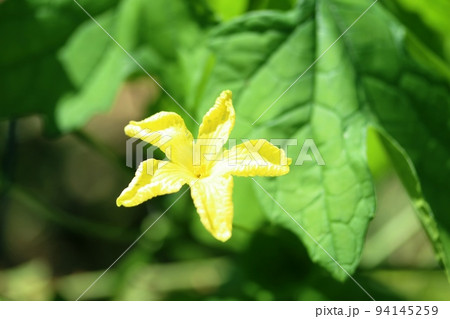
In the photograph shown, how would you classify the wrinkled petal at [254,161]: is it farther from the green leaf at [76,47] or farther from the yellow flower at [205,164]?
the green leaf at [76,47]

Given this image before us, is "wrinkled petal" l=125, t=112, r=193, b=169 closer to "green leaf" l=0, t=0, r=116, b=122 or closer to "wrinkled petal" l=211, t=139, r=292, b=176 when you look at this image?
"wrinkled petal" l=211, t=139, r=292, b=176

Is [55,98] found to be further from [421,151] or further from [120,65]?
Result: [421,151]

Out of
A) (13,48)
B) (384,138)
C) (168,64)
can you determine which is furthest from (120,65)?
(384,138)

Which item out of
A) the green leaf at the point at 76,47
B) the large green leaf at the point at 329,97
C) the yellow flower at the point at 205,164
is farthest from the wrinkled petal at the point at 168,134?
the green leaf at the point at 76,47

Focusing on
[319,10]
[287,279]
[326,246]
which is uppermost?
[319,10]

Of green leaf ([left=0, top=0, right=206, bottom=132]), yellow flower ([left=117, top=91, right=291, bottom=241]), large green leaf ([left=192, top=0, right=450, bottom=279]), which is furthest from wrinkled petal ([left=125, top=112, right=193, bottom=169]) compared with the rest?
green leaf ([left=0, top=0, right=206, bottom=132])

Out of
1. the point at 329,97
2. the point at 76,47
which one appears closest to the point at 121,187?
the point at 76,47

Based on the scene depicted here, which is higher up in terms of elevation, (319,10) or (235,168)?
(319,10)
